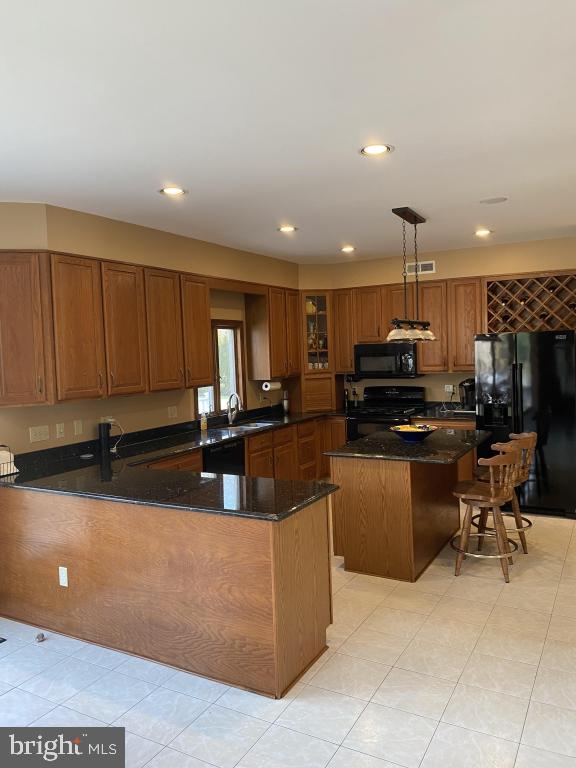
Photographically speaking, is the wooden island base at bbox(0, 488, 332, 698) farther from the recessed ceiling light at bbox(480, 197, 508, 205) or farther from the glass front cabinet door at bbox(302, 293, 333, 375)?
the glass front cabinet door at bbox(302, 293, 333, 375)

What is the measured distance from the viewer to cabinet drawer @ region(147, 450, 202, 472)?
4227mm

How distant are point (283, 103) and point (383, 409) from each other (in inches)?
179

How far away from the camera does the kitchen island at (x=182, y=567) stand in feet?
8.52

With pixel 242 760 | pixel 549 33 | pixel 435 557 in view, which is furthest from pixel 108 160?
pixel 435 557

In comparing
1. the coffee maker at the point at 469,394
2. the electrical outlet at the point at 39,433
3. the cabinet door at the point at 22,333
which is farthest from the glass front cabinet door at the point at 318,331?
the cabinet door at the point at 22,333

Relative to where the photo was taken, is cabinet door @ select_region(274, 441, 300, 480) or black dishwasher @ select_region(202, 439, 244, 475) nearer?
black dishwasher @ select_region(202, 439, 244, 475)

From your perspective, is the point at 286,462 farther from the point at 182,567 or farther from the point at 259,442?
the point at 182,567

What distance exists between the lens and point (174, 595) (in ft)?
9.20

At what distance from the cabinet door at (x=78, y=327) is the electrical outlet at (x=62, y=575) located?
115 centimetres

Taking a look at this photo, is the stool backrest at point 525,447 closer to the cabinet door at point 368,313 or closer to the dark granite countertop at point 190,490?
the dark granite countertop at point 190,490

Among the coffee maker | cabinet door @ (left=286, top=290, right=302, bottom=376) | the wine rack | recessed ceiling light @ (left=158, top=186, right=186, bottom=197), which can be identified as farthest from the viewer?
cabinet door @ (left=286, top=290, right=302, bottom=376)

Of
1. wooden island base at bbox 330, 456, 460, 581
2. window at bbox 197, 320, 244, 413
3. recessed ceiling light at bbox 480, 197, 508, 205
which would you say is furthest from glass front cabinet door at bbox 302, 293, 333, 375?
wooden island base at bbox 330, 456, 460, 581

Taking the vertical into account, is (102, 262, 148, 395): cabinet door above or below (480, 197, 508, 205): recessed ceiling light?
below

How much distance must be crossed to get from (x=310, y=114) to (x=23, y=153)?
4.88ft
